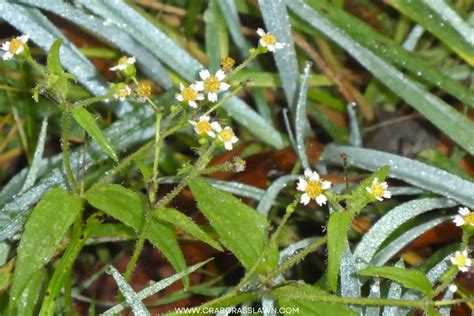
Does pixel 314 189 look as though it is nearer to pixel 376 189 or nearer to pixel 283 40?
pixel 376 189

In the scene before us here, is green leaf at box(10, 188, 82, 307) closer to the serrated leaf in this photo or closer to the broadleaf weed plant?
the broadleaf weed plant

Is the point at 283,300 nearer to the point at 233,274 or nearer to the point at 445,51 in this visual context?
the point at 233,274

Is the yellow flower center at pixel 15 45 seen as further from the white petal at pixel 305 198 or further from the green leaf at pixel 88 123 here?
the white petal at pixel 305 198

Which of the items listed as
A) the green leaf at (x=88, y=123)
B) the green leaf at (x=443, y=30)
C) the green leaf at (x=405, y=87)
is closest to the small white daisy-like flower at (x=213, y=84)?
the green leaf at (x=88, y=123)

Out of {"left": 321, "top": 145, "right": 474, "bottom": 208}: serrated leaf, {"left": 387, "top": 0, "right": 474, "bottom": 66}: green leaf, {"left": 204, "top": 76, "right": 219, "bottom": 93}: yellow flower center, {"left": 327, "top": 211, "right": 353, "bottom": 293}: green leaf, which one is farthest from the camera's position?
{"left": 387, "top": 0, "right": 474, "bottom": 66}: green leaf

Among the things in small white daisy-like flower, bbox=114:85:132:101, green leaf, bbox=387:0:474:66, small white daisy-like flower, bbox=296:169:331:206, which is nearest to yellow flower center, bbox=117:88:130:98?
small white daisy-like flower, bbox=114:85:132:101

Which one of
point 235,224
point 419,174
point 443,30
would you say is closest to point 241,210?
point 235,224

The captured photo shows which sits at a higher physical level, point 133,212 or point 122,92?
point 122,92

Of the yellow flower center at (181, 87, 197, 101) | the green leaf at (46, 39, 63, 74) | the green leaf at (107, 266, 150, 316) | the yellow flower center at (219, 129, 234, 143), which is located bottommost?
the green leaf at (107, 266, 150, 316)
